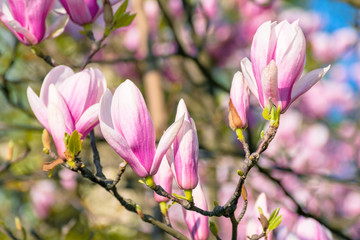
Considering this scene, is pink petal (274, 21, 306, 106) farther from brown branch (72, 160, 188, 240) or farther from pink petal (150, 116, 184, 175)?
brown branch (72, 160, 188, 240)

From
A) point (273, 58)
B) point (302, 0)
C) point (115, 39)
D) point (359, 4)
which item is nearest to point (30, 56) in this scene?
point (115, 39)

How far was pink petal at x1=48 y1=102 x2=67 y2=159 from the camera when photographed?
0.77 meters

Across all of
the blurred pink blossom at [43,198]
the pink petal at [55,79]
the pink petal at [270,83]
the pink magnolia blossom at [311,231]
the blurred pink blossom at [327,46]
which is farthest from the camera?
the blurred pink blossom at [327,46]

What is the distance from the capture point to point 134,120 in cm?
74

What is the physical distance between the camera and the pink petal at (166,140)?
28.5 inches

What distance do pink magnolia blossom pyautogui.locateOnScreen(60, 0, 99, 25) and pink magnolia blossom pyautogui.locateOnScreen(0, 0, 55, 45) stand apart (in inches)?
1.5

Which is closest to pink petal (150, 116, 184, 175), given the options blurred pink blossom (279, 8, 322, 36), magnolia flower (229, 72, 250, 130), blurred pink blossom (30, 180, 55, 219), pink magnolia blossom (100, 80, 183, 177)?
pink magnolia blossom (100, 80, 183, 177)

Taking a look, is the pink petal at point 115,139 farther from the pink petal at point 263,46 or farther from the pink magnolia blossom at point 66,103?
the pink petal at point 263,46

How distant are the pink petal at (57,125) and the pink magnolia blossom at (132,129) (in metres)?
0.08

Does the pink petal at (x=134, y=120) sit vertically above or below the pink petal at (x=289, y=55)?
below

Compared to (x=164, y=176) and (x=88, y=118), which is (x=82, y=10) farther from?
(x=164, y=176)

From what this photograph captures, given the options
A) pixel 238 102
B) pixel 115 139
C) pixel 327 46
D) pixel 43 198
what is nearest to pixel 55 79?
pixel 115 139

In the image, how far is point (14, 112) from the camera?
333cm

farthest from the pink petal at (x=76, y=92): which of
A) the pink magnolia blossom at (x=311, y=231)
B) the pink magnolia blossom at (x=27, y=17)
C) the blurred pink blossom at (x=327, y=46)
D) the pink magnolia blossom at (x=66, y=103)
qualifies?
the blurred pink blossom at (x=327, y=46)
